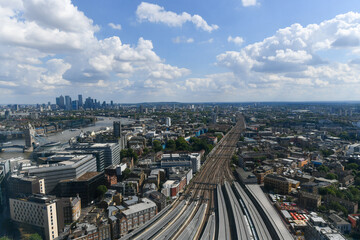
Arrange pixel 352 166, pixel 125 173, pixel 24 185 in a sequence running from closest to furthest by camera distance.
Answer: pixel 24 185
pixel 125 173
pixel 352 166

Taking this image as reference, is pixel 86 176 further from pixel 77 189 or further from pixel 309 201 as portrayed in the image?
pixel 309 201

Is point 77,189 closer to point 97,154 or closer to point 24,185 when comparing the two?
point 24,185

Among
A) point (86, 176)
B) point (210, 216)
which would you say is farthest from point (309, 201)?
point (86, 176)

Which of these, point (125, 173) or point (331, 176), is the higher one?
point (125, 173)

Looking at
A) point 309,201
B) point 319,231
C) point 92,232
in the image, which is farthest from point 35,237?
point 309,201

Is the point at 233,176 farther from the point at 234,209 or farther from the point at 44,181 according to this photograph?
the point at 44,181

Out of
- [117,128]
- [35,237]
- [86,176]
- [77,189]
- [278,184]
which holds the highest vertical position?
[117,128]

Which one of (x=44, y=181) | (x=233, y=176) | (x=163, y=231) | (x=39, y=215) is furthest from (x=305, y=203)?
(x=44, y=181)

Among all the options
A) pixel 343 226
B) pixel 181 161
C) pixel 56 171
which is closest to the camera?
pixel 343 226

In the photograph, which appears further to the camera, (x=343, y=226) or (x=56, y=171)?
(x=56, y=171)
